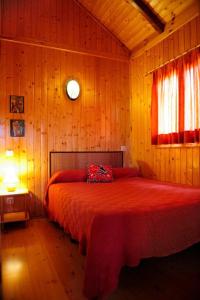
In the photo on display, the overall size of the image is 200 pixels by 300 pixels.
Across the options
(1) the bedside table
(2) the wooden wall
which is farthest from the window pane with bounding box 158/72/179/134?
(1) the bedside table

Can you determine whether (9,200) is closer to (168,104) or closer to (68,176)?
(68,176)

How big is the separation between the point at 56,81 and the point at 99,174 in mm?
1652

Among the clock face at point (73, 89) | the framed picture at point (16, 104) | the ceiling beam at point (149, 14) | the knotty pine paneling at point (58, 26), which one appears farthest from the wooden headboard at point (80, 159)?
the ceiling beam at point (149, 14)

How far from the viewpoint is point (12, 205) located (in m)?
2.84

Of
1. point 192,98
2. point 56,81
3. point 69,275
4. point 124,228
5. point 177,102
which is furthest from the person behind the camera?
point 56,81

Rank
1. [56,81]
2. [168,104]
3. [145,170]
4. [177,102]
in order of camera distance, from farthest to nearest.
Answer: [145,170]
[56,81]
[168,104]
[177,102]

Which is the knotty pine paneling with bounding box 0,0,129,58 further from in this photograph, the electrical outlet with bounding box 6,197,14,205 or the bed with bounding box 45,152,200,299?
the bed with bounding box 45,152,200,299

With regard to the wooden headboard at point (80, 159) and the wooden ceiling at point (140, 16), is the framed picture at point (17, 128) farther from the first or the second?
the wooden ceiling at point (140, 16)

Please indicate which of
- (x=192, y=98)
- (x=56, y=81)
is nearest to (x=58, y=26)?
(x=56, y=81)

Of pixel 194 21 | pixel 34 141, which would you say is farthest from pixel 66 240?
pixel 194 21

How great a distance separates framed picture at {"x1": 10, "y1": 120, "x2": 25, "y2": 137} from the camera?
128 inches

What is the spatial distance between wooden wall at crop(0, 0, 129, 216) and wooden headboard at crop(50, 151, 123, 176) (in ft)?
0.34

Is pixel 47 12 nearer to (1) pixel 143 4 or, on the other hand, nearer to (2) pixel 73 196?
(1) pixel 143 4

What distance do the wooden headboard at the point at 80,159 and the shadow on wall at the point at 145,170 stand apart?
0.36 meters
